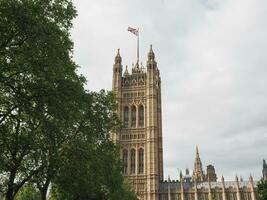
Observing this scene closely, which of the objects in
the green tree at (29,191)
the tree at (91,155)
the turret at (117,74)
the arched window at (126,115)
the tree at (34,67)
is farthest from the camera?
the turret at (117,74)

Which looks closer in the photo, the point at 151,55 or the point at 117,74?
the point at 117,74

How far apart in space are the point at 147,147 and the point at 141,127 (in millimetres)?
6525

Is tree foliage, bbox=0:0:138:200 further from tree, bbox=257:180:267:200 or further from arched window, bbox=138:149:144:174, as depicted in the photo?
arched window, bbox=138:149:144:174

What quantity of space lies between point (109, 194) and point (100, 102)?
10124mm

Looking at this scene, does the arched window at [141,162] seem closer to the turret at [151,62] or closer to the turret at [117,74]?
the turret at [117,74]

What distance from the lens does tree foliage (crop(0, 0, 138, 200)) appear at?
2105cm

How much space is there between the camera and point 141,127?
10206cm

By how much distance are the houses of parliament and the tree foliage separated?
67.1 metres

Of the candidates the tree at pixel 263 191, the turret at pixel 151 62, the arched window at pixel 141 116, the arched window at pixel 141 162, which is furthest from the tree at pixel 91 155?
the turret at pixel 151 62

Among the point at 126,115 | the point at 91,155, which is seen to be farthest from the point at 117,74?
the point at 91,155

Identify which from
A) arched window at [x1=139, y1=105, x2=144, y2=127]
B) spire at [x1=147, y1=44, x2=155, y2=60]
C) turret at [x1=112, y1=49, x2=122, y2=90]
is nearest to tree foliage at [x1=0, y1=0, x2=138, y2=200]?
arched window at [x1=139, y1=105, x2=144, y2=127]

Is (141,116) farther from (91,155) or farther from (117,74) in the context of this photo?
(91,155)

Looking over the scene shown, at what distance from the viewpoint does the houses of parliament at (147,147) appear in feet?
316

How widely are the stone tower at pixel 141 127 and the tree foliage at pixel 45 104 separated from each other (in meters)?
67.4
